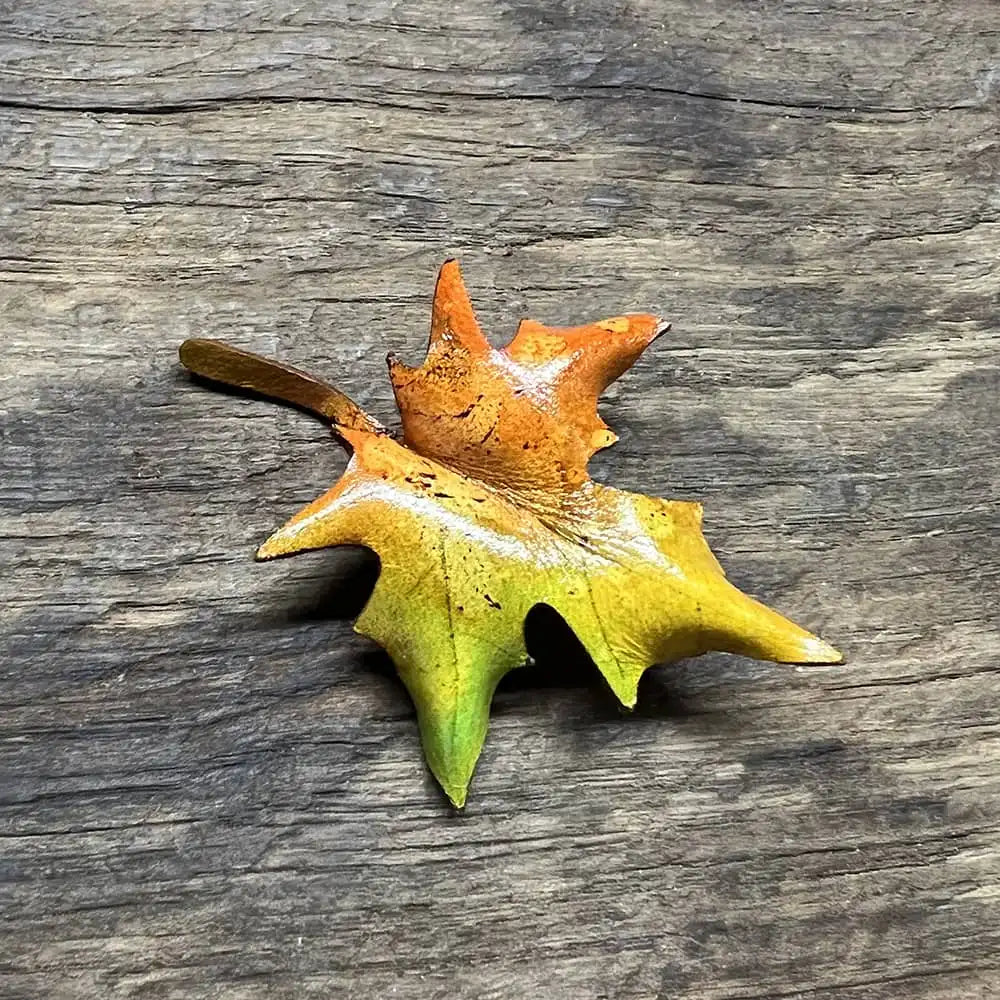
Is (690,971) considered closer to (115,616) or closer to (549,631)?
(549,631)

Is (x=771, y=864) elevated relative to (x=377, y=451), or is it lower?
lower

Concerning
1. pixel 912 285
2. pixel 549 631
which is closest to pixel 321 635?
pixel 549 631

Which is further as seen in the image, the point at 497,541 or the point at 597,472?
the point at 597,472

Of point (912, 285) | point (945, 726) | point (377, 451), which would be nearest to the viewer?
point (377, 451)
